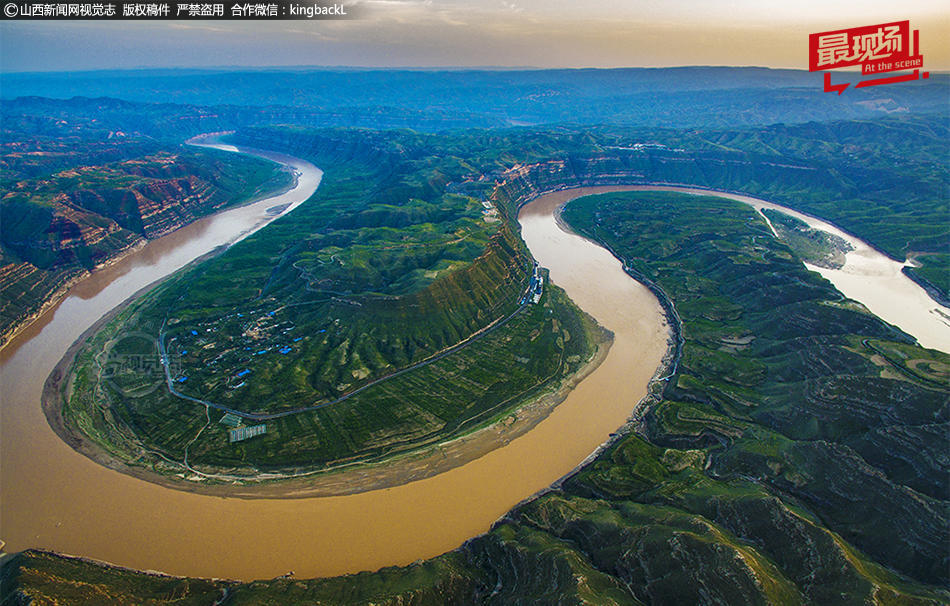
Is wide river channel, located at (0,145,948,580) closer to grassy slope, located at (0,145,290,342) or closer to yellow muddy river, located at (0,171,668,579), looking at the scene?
yellow muddy river, located at (0,171,668,579)

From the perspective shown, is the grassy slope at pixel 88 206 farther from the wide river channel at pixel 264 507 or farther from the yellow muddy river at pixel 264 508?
the yellow muddy river at pixel 264 508

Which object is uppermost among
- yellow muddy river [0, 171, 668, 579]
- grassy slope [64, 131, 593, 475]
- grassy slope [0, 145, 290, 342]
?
grassy slope [0, 145, 290, 342]

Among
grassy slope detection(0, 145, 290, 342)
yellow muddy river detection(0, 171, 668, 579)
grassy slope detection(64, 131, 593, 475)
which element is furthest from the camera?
grassy slope detection(0, 145, 290, 342)

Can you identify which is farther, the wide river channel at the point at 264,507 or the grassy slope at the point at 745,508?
the wide river channel at the point at 264,507

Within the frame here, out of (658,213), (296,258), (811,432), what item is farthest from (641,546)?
(658,213)

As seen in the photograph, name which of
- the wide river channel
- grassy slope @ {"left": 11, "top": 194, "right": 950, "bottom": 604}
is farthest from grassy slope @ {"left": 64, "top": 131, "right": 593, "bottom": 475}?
grassy slope @ {"left": 11, "top": 194, "right": 950, "bottom": 604}

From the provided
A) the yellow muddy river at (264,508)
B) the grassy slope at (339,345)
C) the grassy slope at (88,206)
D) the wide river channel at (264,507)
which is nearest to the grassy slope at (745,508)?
the wide river channel at (264,507)

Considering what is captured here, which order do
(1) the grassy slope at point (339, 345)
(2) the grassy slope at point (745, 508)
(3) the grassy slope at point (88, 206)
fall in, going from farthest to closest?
(3) the grassy slope at point (88, 206)
(1) the grassy slope at point (339, 345)
(2) the grassy slope at point (745, 508)

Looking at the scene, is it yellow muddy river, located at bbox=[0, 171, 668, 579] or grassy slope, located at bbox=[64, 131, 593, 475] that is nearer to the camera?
yellow muddy river, located at bbox=[0, 171, 668, 579]

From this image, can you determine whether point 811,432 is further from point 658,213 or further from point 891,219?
point 891,219

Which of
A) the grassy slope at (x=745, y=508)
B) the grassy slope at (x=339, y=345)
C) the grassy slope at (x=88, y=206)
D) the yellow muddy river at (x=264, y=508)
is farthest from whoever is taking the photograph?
the grassy slope at (x=88, y=206)

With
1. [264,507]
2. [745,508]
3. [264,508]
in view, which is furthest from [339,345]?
[745,508]
